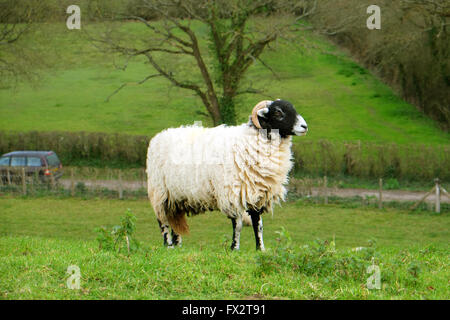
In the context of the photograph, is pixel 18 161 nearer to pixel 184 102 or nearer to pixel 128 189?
pixel 128 189

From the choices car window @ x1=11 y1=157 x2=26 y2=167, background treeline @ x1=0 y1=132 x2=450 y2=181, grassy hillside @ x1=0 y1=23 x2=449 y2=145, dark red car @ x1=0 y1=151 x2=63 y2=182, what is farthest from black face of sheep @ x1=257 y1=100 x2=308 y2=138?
grassy hillside @ x1=0 y1=23 x2=449 y2=145

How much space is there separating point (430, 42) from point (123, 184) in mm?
19203

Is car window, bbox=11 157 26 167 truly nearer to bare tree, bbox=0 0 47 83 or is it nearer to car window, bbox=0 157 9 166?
car window, bbox=0 157 9 166

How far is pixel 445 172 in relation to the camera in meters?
24.2

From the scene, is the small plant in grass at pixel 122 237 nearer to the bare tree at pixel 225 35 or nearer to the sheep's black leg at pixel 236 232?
the sheep's black leg at pixel 236 232

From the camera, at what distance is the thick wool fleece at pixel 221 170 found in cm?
971

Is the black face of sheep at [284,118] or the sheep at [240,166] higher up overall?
the black face of sheep at [284,118]

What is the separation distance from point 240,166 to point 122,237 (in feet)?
9.38

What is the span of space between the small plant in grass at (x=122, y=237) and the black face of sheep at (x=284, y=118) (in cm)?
334

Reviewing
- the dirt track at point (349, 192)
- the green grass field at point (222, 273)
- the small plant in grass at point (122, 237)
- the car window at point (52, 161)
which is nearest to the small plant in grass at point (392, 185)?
the dirt track at point (349, 192)

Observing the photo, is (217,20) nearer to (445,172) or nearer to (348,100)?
(445,172)

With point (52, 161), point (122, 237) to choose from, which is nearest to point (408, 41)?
point (52, 161)

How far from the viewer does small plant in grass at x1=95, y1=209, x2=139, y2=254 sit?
7488 mm
